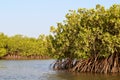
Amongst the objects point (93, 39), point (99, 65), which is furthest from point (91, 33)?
point (99, 65)

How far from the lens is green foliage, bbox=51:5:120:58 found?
30.7 meters

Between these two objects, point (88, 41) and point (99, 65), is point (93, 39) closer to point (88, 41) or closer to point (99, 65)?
point (88, 41)

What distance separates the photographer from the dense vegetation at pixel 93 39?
30859 mm

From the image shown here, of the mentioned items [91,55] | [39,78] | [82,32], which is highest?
[82,32]

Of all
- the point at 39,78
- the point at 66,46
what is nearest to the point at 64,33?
the point at 66,46

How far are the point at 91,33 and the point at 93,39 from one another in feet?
1.92

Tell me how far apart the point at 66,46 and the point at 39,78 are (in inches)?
313

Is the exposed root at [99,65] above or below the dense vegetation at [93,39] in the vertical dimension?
below

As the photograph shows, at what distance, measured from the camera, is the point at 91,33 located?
104 feet

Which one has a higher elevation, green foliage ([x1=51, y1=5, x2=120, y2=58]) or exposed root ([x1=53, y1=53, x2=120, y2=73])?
green foliage ([x1=51, y1=5, x2=120, y2=58])

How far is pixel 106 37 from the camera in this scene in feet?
101

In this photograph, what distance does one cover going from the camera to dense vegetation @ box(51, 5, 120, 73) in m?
30.9

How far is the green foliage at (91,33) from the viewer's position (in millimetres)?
30688

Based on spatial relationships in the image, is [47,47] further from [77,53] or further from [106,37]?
[106,37]
